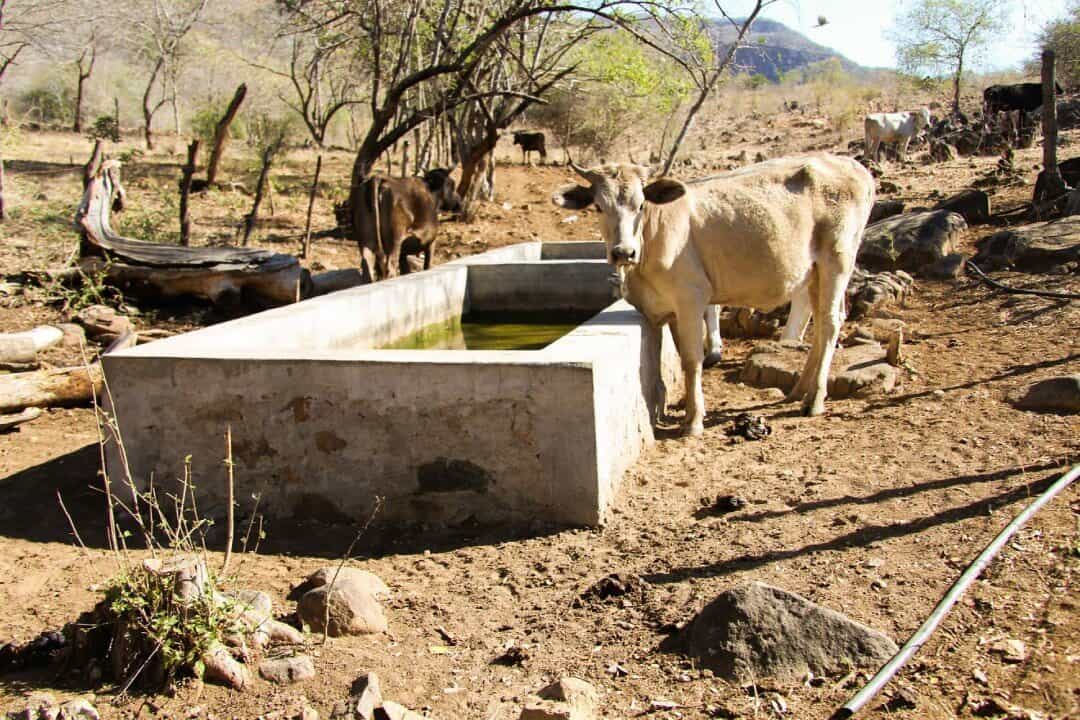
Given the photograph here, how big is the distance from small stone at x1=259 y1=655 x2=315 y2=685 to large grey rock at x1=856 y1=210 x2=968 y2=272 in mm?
8206

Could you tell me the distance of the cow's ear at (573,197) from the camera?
5.85 metres

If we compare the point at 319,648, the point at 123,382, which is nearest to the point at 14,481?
the point at 123,382

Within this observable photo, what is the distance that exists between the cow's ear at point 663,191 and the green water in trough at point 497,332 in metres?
2.17

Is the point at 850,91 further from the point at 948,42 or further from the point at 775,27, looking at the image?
the point at 775,27

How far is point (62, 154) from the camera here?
67.7 ft

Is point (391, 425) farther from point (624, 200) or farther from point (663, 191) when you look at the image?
point (663, 191)

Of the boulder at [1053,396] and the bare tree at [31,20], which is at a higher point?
the bare tree at [31,20]

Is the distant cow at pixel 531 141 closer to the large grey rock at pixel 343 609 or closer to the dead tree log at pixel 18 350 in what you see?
the dead tree log at pixel 18 350

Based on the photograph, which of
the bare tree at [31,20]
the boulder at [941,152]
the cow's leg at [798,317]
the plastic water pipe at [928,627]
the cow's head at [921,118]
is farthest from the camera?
the cow's head at [921,118]

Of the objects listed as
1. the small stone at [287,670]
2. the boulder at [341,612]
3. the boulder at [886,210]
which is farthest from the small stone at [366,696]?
the boulder at [886,210]

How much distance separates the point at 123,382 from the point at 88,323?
436cm

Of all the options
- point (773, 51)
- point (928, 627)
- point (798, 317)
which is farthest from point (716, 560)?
point (773, 51)

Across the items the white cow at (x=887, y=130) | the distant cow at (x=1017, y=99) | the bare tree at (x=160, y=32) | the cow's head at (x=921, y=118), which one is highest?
the bare tree at (x=160, y=32)

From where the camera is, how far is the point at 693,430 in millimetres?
5758
